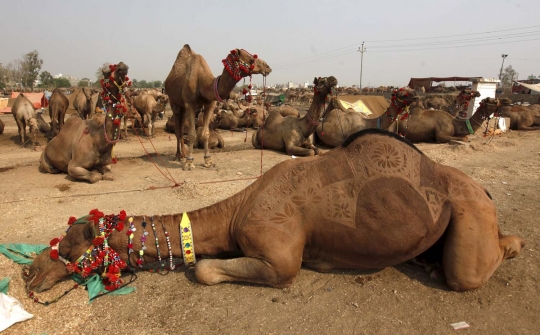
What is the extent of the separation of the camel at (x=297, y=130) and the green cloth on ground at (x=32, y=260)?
→ 20.6 ft

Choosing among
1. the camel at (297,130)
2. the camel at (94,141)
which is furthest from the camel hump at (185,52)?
the camel at (297,130)

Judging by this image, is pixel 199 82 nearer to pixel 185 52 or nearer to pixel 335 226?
pixel 185 52

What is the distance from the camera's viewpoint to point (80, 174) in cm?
717

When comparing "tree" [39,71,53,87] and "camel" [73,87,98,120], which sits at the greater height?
"tree" [39,71,53,87]

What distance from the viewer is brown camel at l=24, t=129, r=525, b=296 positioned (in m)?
3.25

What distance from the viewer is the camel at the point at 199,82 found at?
286 inches

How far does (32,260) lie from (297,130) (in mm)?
7959

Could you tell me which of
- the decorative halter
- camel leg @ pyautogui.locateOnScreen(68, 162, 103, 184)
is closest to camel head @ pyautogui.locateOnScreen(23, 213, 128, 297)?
the decorative halter

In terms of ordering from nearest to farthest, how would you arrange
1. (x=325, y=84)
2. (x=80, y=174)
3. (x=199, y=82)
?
1. (x=80, y=174)
2. (x=199, y=82)
3. (x=325, y=84)

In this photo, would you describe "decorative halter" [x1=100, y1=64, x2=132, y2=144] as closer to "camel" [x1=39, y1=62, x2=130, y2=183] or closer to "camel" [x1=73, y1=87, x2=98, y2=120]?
"camel" [x1=39, y1=62, x2=130, y2=183]

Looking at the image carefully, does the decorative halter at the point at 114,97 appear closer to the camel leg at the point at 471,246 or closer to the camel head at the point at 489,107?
the camel leg at the point at 471,246

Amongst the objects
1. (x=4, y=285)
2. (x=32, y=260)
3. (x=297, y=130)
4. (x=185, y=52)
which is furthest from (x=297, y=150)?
(x=4, y=285)

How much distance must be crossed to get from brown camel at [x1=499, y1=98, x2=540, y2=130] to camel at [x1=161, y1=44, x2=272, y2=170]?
49.7 ft

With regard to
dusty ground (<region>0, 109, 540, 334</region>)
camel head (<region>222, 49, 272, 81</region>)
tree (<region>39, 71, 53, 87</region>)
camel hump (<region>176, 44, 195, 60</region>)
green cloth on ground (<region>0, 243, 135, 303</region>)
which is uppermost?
tree (<region>39, 71, 53, 87</region>)
